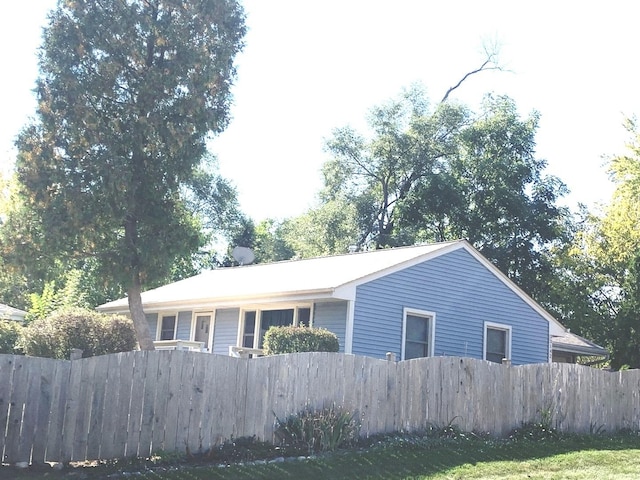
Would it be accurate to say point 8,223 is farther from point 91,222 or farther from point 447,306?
A: point 447,306

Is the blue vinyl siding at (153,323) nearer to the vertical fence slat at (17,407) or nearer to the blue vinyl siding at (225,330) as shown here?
the blue vinyl siding at (225,330)

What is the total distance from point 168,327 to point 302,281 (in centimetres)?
665

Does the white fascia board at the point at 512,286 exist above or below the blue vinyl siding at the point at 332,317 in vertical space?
above

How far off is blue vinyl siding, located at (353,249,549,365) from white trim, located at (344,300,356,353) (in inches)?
5.4

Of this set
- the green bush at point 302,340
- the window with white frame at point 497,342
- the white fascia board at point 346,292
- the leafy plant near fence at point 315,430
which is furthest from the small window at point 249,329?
the leafy plant near fence at point 315,430

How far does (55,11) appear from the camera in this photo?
64.6ft

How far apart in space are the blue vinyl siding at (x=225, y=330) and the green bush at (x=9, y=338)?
17.4 feet

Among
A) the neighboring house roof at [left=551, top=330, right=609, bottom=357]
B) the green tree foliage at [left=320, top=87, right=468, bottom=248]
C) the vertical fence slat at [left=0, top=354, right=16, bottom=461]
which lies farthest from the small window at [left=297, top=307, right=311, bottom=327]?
the green tree foliage at [left=320, top=87, right=468, bottom=248]

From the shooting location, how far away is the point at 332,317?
1939 centimetres

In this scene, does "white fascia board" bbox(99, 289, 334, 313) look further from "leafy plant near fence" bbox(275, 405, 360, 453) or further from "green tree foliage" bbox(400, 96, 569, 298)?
"green tree foliage" bbox(400, 96, 569, 298)

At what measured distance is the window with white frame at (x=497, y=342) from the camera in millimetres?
22016

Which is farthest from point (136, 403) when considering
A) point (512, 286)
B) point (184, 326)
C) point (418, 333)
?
point (512, 286)

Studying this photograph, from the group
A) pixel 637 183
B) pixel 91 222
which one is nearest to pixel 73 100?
pixel 91 222

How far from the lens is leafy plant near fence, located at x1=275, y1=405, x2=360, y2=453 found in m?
11.9
